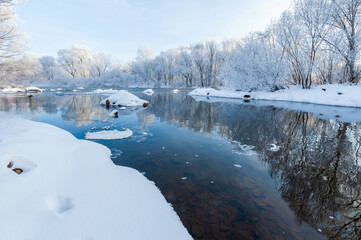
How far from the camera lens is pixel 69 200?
2891mm

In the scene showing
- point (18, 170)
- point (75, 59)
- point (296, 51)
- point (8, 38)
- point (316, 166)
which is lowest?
point (316, 166)

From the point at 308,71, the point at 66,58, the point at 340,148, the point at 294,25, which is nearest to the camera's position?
the point at 340,148

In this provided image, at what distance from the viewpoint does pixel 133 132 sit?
855 centimetres

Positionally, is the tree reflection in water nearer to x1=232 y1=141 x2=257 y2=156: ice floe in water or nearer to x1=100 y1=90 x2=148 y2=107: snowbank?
x1=232 y1=141 x2=257 y2=156: ice floe in water

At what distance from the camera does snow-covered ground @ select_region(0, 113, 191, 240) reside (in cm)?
223

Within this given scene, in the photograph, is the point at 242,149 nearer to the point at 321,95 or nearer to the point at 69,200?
the point at 69,200

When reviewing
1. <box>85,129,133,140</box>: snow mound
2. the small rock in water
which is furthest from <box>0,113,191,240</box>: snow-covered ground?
<box>85,129,133,140</box>: snow mound

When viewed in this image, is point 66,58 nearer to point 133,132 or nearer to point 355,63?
point 133,132

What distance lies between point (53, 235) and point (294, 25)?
98.6ft

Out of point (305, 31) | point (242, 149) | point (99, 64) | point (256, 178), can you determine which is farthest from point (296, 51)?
point (99, 64)

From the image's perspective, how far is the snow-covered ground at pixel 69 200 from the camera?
2227mm

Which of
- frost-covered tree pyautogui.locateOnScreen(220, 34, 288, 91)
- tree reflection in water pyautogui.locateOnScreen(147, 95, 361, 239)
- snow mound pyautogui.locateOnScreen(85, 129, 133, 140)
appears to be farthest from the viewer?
frost-covered tree pyautogui.locateOnScreen(220, 34, 288, 91)

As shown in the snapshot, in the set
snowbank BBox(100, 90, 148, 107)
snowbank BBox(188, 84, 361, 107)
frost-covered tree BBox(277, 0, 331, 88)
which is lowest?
snowbank BBox(100, 90, 148, 107)

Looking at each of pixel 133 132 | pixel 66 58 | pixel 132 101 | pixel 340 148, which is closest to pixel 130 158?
pixel 133 132
